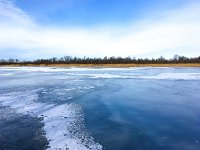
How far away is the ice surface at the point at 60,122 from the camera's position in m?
4.96

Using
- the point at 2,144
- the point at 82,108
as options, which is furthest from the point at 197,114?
the point at 2,144

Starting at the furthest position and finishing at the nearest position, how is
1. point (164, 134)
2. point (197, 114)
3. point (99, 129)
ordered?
point (197, 114)
point (99, 129)
point (164, 134)

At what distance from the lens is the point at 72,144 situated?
4.94 metres

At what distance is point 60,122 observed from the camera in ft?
21.7

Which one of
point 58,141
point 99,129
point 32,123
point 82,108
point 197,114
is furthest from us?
point 82,108

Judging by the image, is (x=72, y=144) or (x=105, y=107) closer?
(x=72, y=144)

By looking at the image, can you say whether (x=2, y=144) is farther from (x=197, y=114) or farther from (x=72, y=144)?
(x=197, y=114)

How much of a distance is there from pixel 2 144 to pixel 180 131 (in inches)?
141

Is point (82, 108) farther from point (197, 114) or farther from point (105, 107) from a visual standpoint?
point (197, 114)

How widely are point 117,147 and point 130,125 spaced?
165cm

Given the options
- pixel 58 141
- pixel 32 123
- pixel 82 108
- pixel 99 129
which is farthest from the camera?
pixel 82 108

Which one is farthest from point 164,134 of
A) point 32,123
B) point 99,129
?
point 32,123

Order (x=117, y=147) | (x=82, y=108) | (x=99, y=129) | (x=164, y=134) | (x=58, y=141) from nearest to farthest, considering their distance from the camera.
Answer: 1. (x=117, y=147)
2. (x=58, y=141)
3. (x=164, y=134)
4. (x=99, y=129)
5. (x=82, y=108)

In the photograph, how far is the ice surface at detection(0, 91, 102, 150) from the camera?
4.96m
